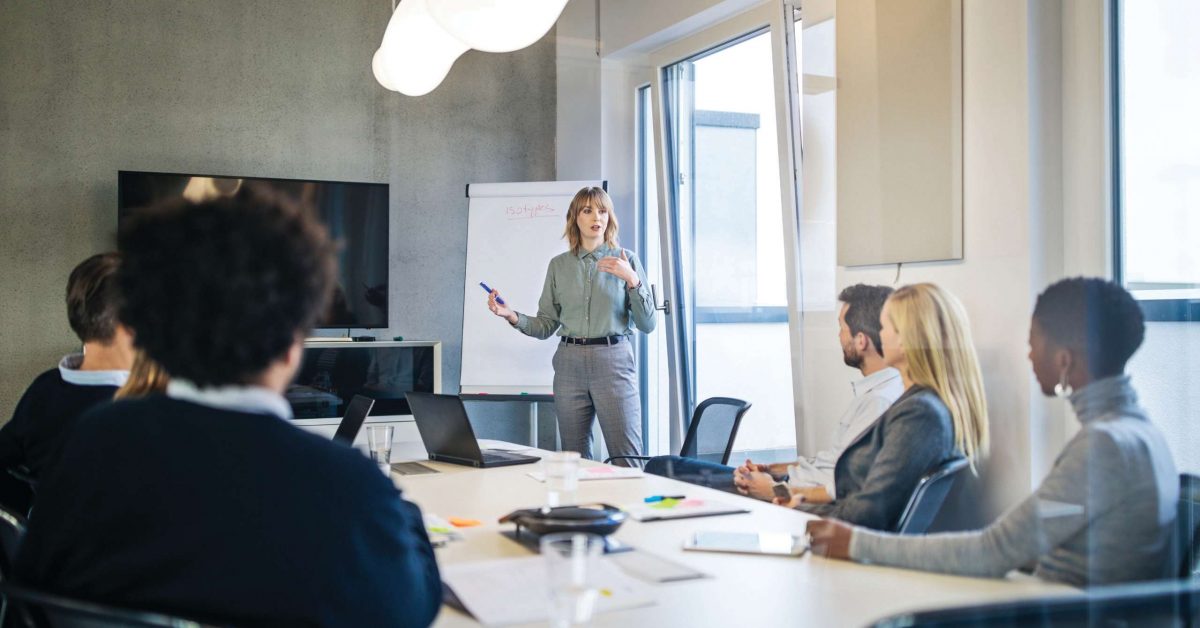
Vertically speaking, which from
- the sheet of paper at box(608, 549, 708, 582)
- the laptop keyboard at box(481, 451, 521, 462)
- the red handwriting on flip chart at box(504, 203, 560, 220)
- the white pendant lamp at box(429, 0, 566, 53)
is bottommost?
the sheet of paper at box(608, 549, 708, 582)

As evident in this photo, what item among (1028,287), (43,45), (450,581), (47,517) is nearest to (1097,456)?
(1028,287)

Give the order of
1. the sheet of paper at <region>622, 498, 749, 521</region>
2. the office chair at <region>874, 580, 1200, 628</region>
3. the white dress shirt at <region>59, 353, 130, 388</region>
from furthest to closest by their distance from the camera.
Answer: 1. the white dress shirt at <region>59, 353, 130, 388</region>
2. the sheet of paper at <region>622, 498, 749, 521</region>
3. the office chair at <region>874, 580, 1200, 628</region>

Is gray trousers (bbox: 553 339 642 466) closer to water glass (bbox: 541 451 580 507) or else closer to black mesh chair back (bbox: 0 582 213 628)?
water glass (bbox: 541 451 580 507)

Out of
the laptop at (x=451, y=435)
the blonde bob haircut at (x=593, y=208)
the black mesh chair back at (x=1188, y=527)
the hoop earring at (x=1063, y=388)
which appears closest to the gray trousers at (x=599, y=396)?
the blonde bob haircut at (x=593, y=208)

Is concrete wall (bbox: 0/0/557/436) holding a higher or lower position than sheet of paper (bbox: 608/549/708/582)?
higher

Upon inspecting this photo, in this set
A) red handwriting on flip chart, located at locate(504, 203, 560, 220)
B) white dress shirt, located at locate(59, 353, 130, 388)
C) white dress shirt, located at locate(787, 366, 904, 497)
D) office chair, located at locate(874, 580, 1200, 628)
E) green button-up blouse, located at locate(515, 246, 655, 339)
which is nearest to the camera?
office chair, located at locate(874, 580, 1200, 628)

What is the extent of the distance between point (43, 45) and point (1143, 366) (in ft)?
16.5

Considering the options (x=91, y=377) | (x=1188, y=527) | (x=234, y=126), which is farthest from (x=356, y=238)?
(x=1188, y=527)

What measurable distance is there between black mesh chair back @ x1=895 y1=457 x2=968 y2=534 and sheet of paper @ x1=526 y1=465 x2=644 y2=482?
0.74 metres

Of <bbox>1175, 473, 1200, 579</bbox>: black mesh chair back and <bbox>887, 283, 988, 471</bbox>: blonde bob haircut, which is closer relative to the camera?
<bbox>1175, 473, 1200, 579</bbox>: black mesh chair back

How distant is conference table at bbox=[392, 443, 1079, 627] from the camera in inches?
55.0

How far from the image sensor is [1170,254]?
5.72 ft

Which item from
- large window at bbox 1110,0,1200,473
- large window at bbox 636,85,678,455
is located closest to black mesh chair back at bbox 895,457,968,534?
large window at bbox 1110,0,1200,473

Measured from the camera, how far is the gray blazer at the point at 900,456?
2.20 metres
